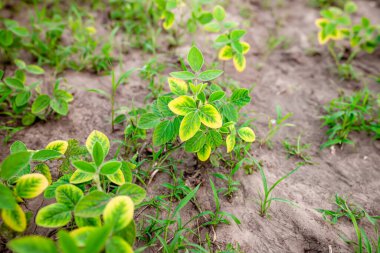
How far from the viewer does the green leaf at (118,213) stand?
3.59 ft

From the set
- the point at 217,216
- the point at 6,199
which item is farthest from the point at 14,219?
the point at 217,216

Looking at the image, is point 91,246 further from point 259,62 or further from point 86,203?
point 259,62

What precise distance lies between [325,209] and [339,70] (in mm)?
1435

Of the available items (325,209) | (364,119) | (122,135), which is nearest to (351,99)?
(364,119)

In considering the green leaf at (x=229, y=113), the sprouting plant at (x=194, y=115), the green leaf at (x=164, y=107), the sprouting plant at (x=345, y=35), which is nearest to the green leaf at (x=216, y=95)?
the sprouting plant at (x=194, y=115)

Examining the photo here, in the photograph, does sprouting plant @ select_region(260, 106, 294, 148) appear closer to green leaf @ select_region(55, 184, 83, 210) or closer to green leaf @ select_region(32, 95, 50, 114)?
green leaf @ select_region(55, 184, 83, 210)

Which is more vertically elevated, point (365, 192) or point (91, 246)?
point (91, 246)

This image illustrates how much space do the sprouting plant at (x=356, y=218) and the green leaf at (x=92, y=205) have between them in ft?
3.93

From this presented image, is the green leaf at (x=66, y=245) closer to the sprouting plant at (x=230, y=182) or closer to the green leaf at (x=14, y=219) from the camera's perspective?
the green leaf at (x=14, y=219)

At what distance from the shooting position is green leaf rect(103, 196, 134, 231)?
1095mm

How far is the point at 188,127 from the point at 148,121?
0.26 m

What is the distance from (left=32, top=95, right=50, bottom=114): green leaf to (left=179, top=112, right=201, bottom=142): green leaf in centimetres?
104

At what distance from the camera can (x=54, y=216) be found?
121 centimetres

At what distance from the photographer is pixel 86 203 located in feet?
3.87
